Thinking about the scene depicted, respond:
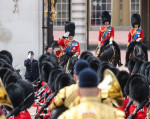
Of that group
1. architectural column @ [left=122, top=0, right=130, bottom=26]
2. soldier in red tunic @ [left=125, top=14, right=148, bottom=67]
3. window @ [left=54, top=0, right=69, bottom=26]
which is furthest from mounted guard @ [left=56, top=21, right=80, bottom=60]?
architectural column @ [left=122, top=0, right=130, bottom=26]

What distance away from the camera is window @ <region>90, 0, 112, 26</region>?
41.8 meters

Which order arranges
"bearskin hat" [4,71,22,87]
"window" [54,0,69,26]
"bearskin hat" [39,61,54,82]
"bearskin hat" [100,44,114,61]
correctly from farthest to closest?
"window" [54,0,69,26], "bearskin hat" [100,44,114,61], "bearskin hat" [39,61,54,82], "bearskin hat" [4,71,22,87]

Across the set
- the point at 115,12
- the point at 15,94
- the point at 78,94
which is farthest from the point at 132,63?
the point at 115,12

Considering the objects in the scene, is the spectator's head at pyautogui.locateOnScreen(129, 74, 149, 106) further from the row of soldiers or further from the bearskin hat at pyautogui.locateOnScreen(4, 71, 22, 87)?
the bearskin hat at pyautogui.locateOnScreen(4, 71, 22, 87)

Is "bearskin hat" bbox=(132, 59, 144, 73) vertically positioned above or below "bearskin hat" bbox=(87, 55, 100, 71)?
below

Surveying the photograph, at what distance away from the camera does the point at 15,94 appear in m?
7.43

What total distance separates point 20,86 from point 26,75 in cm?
592

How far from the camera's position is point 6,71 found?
9.77 m

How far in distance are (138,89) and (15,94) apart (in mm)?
1628

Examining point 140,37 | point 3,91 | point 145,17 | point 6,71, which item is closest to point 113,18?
point 145,17

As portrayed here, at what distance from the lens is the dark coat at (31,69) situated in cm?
1360

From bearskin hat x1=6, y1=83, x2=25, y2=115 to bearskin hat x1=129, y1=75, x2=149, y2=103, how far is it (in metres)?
1.44

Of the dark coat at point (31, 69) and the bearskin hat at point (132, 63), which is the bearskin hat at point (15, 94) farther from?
the bearskin hat at point (132, 63)

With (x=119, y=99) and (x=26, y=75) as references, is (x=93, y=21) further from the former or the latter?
(x=119, y=99)
